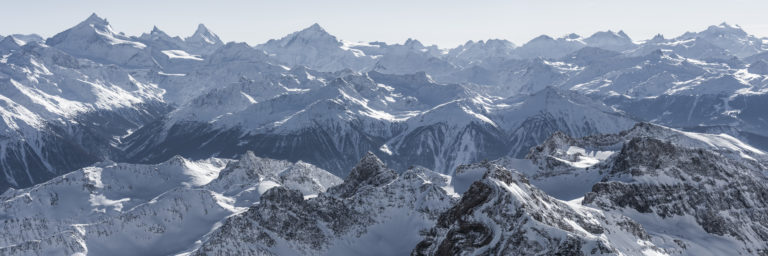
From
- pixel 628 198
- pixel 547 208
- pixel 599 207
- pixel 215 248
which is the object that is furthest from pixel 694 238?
pixel 215 248

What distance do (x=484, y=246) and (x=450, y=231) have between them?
299 inches

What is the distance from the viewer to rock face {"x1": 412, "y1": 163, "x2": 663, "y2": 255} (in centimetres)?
12006

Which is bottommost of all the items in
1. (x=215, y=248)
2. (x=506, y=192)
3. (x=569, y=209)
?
(x=215, y=248)

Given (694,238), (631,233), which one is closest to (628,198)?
(694,238)

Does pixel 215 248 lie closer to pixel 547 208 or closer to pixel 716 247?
pixel 547 208

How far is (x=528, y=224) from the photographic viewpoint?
402ft

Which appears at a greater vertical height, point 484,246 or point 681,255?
point 484,246

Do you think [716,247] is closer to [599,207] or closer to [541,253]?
[599,207]

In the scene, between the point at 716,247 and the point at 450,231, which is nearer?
the point at 450,231

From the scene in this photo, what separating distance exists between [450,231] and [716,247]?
85897mm

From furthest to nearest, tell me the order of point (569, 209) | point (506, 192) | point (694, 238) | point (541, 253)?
point (694, 238) → point (569, 209) → point (506, 192) → point (541, 253)

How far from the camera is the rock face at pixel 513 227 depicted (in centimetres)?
12006

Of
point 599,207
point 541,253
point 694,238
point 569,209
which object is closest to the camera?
point 541,253

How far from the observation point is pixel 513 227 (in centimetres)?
12450
